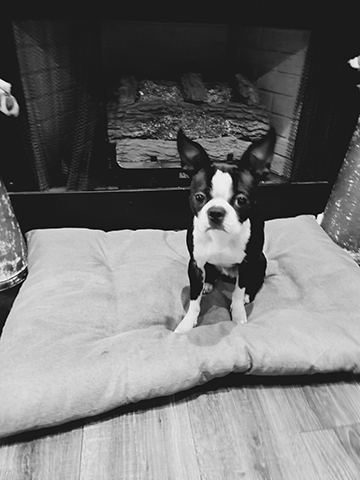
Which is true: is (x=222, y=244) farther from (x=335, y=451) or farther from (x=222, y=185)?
(x=335, y=451)

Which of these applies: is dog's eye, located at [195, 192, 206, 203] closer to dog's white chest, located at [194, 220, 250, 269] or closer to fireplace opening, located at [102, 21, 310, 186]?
dog's white chest, located at [194, 220, 250, 269]

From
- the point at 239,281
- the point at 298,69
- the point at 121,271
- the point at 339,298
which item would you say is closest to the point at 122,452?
the point at 239,281

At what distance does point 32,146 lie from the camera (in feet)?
5.55

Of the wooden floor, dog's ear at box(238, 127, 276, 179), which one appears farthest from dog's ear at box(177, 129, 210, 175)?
the wooden floor

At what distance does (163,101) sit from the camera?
1.88 metres

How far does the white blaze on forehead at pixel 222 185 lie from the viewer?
3.35 feet

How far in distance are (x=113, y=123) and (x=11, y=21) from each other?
0.56 m

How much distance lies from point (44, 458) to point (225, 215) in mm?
783

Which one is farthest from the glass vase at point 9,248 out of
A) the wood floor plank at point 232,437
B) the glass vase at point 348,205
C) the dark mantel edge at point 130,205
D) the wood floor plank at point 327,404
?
the glass vase at point 348,205

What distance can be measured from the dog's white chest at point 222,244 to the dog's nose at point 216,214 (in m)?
0.11

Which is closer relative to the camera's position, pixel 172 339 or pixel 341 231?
pixel 172 339

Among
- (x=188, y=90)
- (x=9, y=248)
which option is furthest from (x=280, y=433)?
(x=188, y=90)

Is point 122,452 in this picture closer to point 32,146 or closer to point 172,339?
point 172,339

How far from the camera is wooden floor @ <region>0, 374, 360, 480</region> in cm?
94
